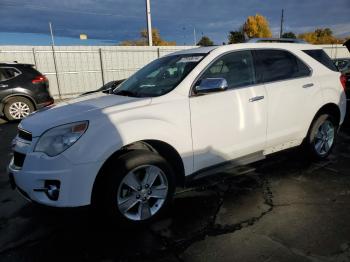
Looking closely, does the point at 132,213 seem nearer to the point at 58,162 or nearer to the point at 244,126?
the point at 58,162

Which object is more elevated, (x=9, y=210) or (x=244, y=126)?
(x=244, y=126)

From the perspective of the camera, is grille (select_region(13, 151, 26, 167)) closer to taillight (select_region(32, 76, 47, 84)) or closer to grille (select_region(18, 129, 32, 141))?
grille (select_region(18, 129, 32, 141))

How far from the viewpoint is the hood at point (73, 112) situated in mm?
2828

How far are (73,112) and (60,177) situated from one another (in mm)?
675

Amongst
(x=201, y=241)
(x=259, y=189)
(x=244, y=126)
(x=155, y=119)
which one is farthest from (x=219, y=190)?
(x=155, y=119)

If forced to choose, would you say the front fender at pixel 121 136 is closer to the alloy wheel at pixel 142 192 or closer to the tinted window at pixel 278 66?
the alloy wheel at pixel 142 192

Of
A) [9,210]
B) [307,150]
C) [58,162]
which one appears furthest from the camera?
[307,150]

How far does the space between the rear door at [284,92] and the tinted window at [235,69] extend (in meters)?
0.14

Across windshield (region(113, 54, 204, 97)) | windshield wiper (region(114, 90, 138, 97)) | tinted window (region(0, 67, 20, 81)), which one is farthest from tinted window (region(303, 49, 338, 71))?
tinted window (region(0, 67, 20, 81))

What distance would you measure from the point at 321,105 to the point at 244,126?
1553mm

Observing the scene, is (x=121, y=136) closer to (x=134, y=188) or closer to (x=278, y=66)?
(x=134, y=188)

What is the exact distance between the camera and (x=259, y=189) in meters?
3.95

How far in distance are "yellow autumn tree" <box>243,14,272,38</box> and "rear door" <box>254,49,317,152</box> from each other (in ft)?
215

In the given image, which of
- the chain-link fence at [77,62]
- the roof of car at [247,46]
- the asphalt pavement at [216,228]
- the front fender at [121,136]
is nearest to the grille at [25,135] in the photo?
the front fender at [121,136]
